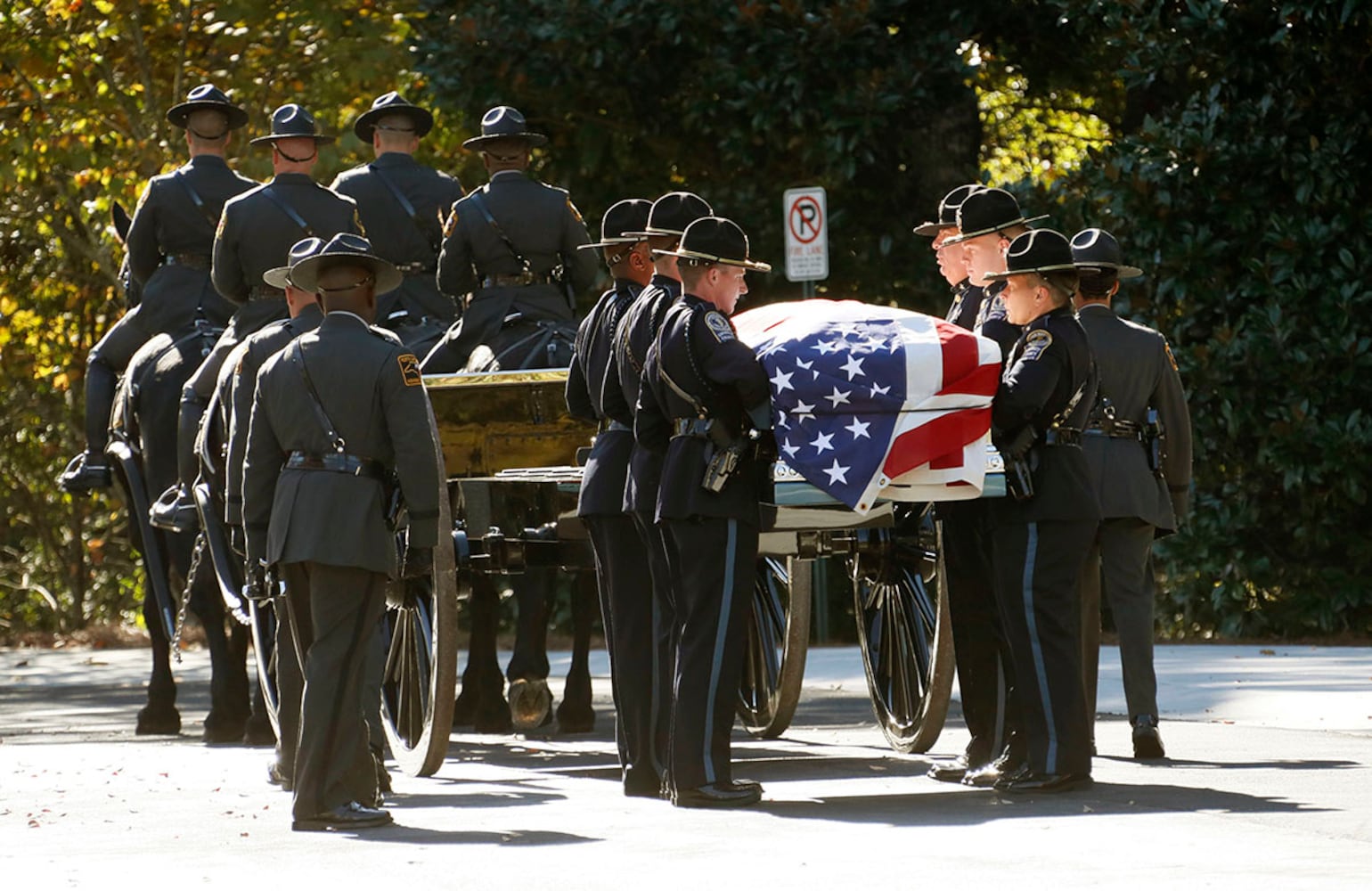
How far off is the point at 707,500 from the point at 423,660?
1883mm

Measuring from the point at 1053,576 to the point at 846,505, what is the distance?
817 millimetres

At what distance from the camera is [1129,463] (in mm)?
9836

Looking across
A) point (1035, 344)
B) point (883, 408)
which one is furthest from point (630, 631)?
point (1035, 344)

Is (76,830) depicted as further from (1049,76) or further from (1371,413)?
(1049,76)

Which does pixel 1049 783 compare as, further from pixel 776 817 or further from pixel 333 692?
pixel 333 692

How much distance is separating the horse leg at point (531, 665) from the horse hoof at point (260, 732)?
1138 millimetres

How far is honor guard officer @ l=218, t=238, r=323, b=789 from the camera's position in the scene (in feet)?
28.0

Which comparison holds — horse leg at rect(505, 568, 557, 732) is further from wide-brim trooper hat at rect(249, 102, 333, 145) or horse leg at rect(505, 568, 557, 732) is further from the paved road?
wide-brim trooper hat at rect(249, 102, 333, 145)

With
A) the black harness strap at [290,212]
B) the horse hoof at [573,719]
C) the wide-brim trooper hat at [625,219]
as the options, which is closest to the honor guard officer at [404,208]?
the black harness strap at [290,212]

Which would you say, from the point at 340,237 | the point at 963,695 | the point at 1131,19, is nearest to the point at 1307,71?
the point at 1131,19

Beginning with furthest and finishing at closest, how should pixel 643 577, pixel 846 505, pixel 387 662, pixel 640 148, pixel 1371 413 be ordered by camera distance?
pixel 640 148 → pixel 1371 413 → pixel 387 662 → pixel 643 577 → pixel 846 505

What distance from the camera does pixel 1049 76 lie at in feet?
62.0

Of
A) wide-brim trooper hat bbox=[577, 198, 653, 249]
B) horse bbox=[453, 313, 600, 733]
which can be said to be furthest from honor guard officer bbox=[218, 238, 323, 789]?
horse bbox=[453, 313, 600, 733]

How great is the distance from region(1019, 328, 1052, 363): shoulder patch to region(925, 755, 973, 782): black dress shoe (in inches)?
64.1
